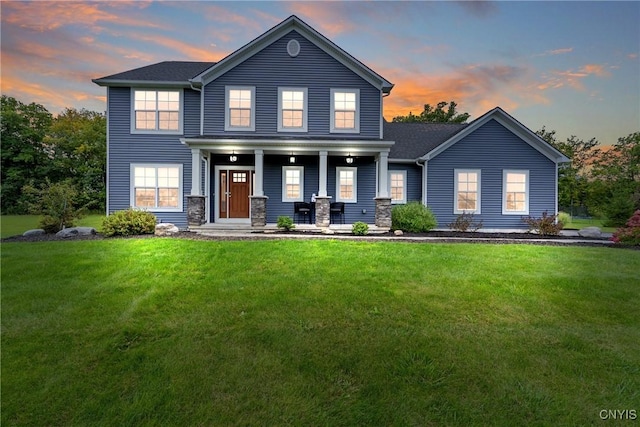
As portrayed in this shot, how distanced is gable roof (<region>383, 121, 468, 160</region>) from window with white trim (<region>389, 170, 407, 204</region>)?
2.69ft

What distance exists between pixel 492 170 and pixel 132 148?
1605cm

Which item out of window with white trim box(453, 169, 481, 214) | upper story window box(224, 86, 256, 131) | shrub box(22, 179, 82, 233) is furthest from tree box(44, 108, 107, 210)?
window with white trim box(453, 169, 481, 214)

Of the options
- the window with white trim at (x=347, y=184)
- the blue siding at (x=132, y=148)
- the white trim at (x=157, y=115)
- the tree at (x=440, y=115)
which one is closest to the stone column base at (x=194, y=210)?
the blue siding at (x=132, y=148)

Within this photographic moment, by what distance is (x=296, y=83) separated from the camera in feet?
43.9

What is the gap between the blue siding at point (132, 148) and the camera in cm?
1317

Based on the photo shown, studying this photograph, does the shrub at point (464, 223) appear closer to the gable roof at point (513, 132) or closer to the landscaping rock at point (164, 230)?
the gable roof at point (513, 132)

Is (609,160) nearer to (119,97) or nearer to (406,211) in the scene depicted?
(406,211)

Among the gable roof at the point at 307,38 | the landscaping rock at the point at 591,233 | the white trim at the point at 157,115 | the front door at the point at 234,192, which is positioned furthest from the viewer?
the front door at the point at 234,192

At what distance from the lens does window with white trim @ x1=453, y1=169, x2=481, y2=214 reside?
14.2 metres

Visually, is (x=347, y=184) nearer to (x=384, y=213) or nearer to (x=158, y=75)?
(x=384, y=213)

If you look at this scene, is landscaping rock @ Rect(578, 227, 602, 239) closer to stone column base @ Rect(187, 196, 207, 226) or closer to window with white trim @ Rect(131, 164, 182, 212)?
stone column base @ Rect(187, 196, 207, 226)

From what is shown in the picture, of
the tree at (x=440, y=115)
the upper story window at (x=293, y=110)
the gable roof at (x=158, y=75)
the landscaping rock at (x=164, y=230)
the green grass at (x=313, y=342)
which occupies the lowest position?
the green grass at (x=313, y=342)

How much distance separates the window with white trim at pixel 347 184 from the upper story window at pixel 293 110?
2735 mm

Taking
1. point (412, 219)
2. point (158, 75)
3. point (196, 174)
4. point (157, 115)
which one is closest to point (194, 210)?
point (196, 174)
